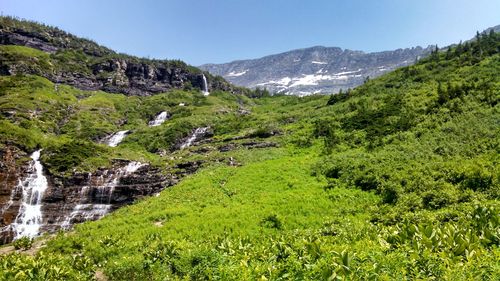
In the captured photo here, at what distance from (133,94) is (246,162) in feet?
335

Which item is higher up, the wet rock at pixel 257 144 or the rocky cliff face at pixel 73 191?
the wet rock at pixel 257 144

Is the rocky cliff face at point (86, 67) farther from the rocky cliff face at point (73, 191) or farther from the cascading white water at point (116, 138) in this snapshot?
the rocky cliff face at point (73, 191)

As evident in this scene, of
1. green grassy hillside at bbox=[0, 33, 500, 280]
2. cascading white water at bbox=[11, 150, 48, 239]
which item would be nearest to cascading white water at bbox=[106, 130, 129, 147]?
green grassy hillside at bbox=[0, 33, 500, 280]

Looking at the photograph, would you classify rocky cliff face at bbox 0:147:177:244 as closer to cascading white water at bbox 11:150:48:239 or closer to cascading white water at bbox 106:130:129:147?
cascading white water at bbox 11:150:48:239

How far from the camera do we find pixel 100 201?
1748 inches

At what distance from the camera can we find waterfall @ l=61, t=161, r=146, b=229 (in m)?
41.7

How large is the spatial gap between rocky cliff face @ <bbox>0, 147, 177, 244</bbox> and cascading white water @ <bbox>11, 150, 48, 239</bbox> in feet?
0.91

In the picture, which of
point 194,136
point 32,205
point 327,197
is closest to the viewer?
point 327,197

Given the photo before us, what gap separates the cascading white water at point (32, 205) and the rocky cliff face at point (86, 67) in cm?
8424

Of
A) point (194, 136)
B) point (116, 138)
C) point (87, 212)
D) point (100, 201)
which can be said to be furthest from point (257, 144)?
point (116, 138)

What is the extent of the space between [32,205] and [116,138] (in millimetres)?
41475

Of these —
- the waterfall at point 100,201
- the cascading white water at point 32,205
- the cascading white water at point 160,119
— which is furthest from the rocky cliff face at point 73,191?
the cascading white water at point 160,119

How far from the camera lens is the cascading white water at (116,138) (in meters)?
80.2

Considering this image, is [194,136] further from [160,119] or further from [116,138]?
[160,119]
